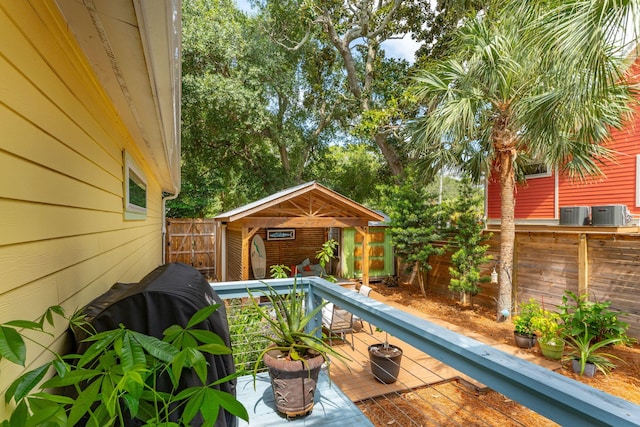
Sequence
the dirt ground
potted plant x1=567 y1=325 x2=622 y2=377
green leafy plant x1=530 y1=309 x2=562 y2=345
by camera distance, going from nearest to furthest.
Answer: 1. the dirt ground
2. potted plant x1=567 y1=325 x2=622 y2=377
3. green leafy plant x1=530 y1=309 x2=562 y2=345

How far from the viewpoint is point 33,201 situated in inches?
47.4

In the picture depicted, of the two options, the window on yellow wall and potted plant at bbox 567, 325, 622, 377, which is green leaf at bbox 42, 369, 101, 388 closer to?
the window on yellow wall

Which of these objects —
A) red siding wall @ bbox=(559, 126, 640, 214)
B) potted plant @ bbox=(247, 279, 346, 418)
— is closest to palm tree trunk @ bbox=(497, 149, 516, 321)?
red siding wall @ bbox=(559, 126, 640, 214)

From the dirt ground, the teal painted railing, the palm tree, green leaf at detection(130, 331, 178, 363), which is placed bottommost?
the dirt ground

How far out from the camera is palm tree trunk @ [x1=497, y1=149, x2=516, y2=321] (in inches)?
262

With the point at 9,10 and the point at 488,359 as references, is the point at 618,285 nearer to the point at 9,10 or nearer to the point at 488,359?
the point at 488,359

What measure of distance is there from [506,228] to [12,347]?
762cm

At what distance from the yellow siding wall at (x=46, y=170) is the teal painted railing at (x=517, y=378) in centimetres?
152

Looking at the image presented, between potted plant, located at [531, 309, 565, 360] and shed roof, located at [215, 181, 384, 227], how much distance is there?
428cm

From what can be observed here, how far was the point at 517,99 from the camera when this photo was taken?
602 cm

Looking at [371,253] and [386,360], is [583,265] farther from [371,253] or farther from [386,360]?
[371,253]

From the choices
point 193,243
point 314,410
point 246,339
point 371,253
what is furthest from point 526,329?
point 193,243

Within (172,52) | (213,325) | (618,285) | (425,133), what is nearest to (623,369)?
(618,285)

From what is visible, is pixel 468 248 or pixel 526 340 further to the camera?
pixel 468 248
